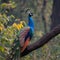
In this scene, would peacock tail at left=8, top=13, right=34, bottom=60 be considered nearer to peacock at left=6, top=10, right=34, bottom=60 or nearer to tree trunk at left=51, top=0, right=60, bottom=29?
peacock at left=6, top=10, right=34, bottom=60

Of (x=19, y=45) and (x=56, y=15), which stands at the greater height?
(x=19, y=45)

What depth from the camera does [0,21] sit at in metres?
7.70

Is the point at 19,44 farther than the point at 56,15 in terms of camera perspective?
No

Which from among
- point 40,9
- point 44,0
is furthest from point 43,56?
point 40,9

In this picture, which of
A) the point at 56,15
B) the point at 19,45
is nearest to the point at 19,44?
the point at 19,45

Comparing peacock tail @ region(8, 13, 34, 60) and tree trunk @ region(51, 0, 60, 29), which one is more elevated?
peacock tail @ region(8, 13, 34, 60)

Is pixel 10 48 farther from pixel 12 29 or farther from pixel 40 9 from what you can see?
pixel 40 9

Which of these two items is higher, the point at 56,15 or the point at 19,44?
the point at 19,44

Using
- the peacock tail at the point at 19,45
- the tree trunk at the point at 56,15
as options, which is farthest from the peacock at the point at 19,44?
the tree trunk at the point at 56,15

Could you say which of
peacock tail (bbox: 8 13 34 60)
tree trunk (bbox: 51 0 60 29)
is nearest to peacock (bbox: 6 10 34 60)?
peacock tail (bbox: 8 13 34 60)

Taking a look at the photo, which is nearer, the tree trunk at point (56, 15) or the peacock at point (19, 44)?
the peacock at point (19, 44)

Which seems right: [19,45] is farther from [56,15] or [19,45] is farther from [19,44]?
[56,15]

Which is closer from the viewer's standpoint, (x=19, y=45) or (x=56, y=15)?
(x=19, y=45)

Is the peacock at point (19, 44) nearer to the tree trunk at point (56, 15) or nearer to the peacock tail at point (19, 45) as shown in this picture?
the peacock tail at point (19, 45)
